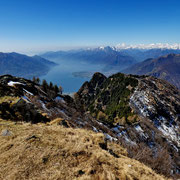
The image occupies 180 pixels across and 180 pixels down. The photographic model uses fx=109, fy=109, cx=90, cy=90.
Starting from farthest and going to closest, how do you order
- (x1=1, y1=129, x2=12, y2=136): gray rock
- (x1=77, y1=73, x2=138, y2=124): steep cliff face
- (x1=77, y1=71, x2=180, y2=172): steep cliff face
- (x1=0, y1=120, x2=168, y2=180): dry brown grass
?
(x1=77, y1=73, x2=138, y2=124): steep cliff face → (x1=77, y1=71, x2=180, y2=172): steep cliff face → (x1=1, y1=129, x2=12, y2=136): gray rock → (x1=0, y1=120, x2=168, y2=180): dry brown grass

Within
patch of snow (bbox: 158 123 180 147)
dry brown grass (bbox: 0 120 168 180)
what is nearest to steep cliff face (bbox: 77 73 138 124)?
patch of snow (bbox: 158 123 180 147)

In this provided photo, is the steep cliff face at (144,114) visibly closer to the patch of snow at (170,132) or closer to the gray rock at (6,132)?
the patch of snow at (170,132)

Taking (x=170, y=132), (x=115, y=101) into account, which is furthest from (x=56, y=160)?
(x=115, y=101)

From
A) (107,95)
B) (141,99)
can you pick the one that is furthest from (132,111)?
(107,95)

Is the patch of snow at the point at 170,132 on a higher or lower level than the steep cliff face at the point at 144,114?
lower

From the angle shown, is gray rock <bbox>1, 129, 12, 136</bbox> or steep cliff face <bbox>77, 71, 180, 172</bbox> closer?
gray rock <bbox>1, 129, 12, 136</bbox>

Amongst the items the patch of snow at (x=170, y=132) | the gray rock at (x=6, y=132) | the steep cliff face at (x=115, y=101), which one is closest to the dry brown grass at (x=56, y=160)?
the gray rock at (x=6, y=132)

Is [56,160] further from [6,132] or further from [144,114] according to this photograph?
[144,114]

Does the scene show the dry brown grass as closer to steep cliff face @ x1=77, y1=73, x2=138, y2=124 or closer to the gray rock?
the gray rock

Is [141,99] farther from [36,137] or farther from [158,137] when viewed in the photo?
[36,137]
